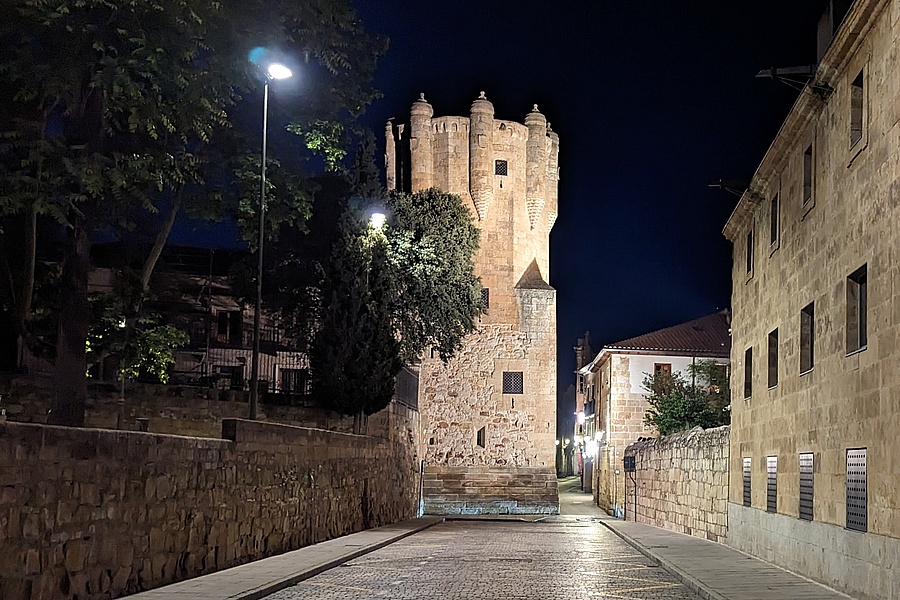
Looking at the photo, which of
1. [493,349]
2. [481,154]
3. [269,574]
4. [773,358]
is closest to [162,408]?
[269,574]

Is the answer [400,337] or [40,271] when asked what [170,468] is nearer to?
[40,271]

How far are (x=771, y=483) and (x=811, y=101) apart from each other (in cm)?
647

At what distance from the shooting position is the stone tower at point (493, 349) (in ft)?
148

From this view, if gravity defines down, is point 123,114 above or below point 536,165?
below

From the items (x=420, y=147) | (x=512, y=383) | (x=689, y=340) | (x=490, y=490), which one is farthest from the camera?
(x=689, y=340)

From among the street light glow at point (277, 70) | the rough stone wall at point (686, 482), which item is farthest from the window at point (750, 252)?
the street light glow at point (277, 70)

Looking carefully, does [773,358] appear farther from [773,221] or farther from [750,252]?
[750,252]

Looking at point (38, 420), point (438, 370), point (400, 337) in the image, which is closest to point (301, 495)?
point (38, 420)

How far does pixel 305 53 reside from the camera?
21.8 m

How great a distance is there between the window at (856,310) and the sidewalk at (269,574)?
7807 millimetres

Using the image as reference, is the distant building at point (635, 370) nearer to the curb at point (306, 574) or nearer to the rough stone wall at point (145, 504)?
the curb at point (306, 574)

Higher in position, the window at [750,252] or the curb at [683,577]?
the window at [750,252]

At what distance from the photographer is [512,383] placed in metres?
45.7

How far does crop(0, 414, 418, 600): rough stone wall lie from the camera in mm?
9758
